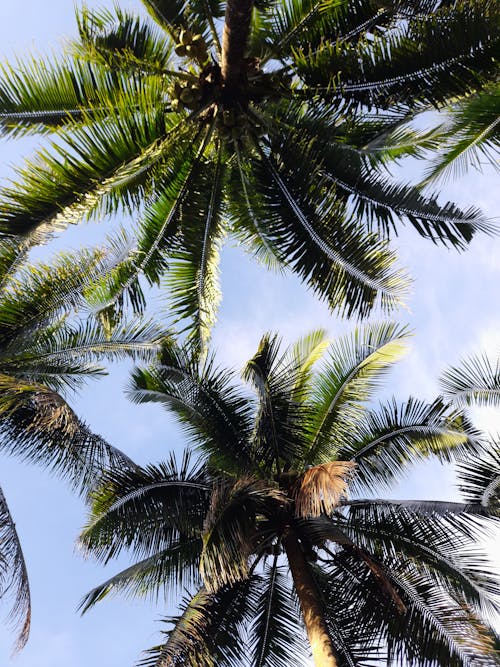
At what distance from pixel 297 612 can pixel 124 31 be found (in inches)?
313

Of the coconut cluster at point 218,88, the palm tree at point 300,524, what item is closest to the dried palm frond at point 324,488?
the palm tree at point 300,524

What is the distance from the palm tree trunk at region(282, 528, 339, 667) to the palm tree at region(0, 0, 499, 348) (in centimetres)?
304

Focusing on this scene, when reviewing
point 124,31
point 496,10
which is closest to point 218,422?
point 124,31

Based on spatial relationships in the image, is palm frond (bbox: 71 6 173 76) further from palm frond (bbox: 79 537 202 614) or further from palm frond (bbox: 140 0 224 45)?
palm frond (bbox: 79 537 202 614)

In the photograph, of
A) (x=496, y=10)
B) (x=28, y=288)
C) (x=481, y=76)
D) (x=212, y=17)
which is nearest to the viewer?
(x=496, y=10)

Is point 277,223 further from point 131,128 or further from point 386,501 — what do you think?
point 386,501

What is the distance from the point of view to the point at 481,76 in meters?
8.27

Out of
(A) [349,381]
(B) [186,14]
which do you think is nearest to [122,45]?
(B) [186,14]

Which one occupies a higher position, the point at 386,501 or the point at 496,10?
the point at 496,10

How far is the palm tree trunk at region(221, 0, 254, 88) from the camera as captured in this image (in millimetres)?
7547

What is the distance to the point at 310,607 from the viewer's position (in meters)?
8.91

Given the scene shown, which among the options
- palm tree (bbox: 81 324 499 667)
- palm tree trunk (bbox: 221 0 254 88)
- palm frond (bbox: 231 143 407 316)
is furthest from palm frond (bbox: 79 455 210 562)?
palm tree trunk (bbox: 221 0 254 88)

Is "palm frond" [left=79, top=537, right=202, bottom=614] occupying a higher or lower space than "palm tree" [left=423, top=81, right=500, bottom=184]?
lower

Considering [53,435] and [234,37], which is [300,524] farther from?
[234,37]
